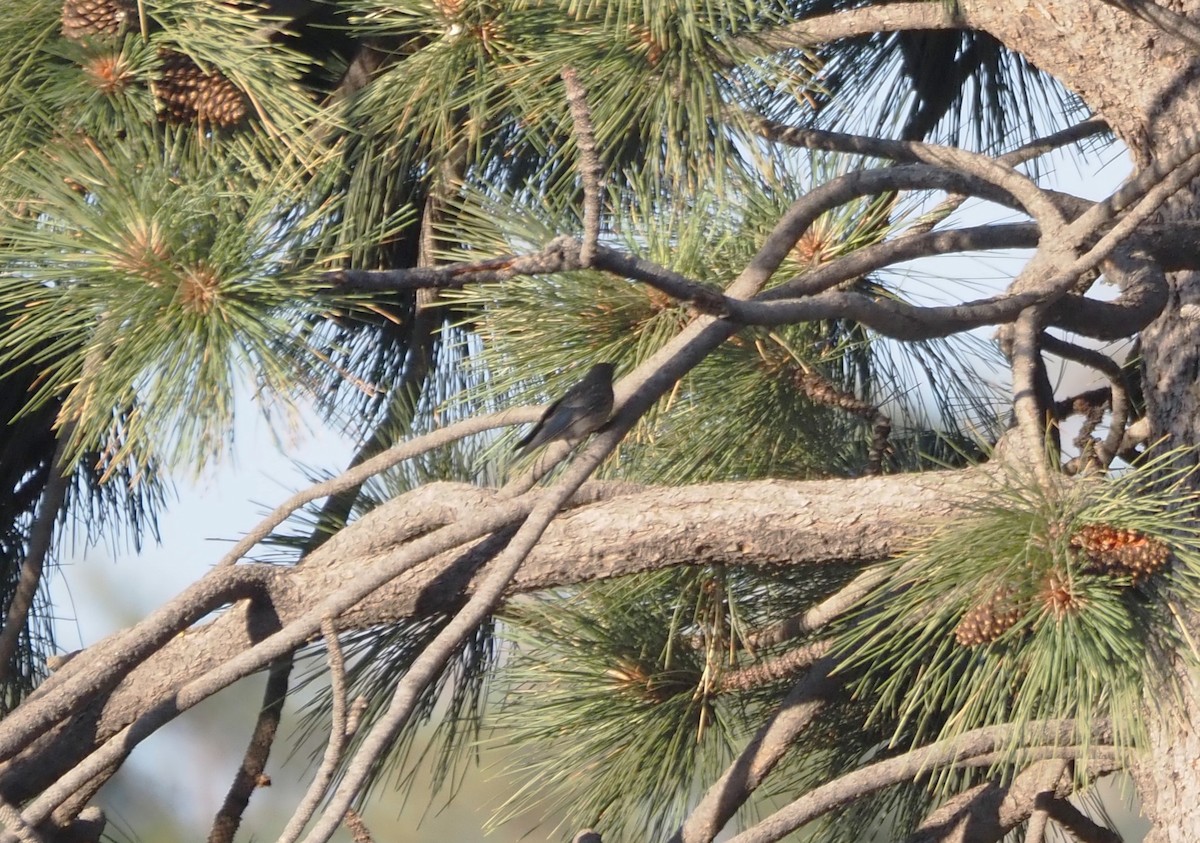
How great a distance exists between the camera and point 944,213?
4.58 ft

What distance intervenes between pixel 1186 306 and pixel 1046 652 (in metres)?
0.53

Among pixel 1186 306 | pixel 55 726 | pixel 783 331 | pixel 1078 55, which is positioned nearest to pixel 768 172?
pixel 783 331

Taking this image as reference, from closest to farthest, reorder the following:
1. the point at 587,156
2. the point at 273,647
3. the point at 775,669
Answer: the point at 587,156, the point at 273,647, the point at 775,669

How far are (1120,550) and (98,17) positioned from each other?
0.95 metres

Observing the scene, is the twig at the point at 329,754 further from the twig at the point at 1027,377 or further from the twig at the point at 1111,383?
the twig at the point at 1111,383

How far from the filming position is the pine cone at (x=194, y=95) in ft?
3.66

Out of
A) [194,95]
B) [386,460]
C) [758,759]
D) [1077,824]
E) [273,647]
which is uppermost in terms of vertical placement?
[194,95]

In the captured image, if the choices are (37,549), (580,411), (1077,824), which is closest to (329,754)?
(580,411)

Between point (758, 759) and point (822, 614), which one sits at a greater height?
point (822, 614)

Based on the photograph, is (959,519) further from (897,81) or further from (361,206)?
(897,81)

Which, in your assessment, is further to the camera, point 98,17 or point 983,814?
point 983,814

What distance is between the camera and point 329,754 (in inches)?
34.4

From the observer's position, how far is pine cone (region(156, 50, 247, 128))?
112 cm

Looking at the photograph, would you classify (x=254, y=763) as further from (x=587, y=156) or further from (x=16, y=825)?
(x=587, y=156)
